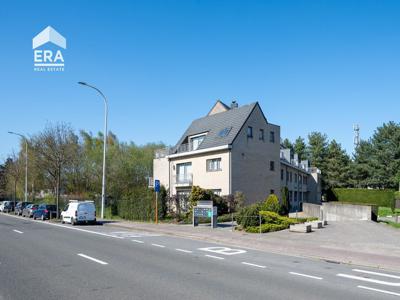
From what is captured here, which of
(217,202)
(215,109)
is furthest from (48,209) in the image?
(215,109)

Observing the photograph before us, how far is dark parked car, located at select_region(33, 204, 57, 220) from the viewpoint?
35481mm

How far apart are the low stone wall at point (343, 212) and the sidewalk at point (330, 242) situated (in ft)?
20.0

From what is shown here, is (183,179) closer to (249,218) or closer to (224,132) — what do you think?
(224,132)

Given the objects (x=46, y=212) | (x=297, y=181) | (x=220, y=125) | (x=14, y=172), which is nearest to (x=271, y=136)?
(x=220, y=125)

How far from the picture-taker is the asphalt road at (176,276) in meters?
7.63

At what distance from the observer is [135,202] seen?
33.4 m

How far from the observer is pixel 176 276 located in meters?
9.30

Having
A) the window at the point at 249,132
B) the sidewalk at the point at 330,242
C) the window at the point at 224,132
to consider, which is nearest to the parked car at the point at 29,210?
the window at the point at 224,132

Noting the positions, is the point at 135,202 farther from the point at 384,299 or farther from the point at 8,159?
the point at 8,159

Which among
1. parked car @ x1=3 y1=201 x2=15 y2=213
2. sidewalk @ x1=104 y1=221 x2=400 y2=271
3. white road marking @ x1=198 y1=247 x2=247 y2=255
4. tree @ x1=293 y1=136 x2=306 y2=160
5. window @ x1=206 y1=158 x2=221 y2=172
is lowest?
parked car @ x1=3 y1=201 x2=15 y2=213

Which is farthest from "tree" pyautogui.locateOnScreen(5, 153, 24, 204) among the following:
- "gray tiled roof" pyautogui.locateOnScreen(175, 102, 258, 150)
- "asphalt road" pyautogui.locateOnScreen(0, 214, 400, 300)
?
"asphalt road" pyautogui.locateOnScreen(0, 214, 400, 300)

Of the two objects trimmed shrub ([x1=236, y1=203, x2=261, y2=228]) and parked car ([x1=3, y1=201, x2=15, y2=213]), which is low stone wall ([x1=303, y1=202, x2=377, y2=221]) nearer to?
trimmed shrub ([x1=236, y1=203, x2=261, y2=228])

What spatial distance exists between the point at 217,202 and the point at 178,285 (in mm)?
23221

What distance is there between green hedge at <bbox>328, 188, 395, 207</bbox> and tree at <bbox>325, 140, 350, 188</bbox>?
35.3 feet
